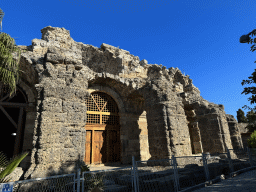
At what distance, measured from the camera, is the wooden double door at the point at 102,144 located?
805cm

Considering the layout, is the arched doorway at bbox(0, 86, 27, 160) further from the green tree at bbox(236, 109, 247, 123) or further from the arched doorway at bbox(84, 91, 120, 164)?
the green tree at bbox(236, 109, 247, 123)

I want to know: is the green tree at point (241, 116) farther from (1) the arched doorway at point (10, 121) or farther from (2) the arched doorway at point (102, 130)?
(1) the arched doorway at point (10, 121)

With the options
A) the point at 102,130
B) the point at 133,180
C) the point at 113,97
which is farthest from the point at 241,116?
the point at 133,180

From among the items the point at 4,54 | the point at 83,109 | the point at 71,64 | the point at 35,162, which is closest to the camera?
the point at 4,54

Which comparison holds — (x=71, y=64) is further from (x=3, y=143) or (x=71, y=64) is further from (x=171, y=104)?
(x=3, y=143)

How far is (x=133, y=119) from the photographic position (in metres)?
9.47

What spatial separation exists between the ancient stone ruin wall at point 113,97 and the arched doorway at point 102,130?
0.39 meters

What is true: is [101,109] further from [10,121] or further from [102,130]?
[10,121]

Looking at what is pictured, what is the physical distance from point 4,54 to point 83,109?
292 centimetres

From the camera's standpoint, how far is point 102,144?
335 inches

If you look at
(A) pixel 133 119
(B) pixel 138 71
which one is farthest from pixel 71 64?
(B) pixel 138 71

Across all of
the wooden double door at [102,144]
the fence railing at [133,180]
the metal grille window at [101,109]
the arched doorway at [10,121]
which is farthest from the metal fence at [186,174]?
the arched doorway at [10,121]

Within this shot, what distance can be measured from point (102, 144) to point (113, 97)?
253cm

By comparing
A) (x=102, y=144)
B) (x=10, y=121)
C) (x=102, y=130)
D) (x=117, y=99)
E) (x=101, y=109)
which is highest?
(x=117, y=99)
